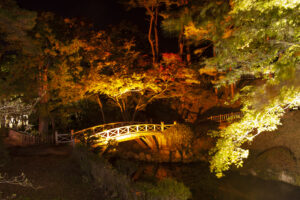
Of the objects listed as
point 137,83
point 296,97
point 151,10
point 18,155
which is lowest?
point 18,155

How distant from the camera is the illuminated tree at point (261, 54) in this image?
19.2 ft

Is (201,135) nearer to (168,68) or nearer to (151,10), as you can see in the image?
(168,68)

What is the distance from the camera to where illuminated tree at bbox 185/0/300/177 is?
587 centimetres

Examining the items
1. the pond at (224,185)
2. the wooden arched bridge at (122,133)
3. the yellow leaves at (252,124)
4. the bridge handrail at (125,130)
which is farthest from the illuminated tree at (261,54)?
the bridge handrail at (125,130)

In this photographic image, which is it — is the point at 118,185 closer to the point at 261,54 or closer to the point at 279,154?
the point at 261,54

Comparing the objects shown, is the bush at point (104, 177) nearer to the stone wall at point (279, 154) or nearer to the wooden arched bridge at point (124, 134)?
the wooden arched bridge at point (124, 134)

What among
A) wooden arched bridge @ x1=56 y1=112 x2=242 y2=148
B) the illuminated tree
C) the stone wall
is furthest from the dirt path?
the stone wall

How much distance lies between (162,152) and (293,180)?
10.6 meters

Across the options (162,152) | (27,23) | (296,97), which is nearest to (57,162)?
(27,23)

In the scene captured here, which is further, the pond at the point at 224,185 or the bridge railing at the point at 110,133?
the bridge railing at the point at 110,133

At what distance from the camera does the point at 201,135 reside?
2241 cm

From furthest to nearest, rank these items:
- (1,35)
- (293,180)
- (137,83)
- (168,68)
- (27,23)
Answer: (168,68), (137,83), (293,180), (1,35), (27,23)

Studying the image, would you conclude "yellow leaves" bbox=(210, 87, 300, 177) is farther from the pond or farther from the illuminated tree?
the pond

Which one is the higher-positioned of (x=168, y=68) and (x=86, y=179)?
(x=168, y=68)
